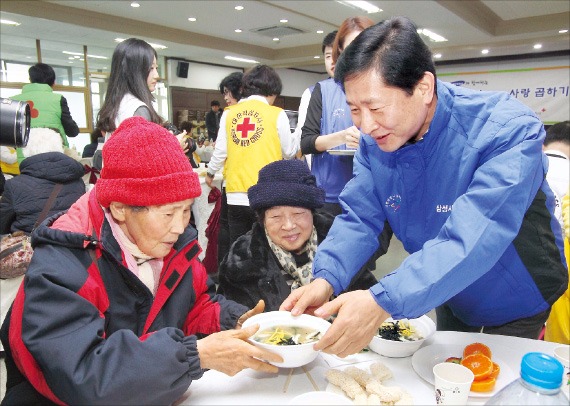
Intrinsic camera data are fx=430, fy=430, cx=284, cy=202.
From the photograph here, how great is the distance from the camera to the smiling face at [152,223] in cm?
114

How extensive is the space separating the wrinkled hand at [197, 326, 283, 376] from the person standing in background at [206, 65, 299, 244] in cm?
190

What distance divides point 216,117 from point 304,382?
25.9 ft

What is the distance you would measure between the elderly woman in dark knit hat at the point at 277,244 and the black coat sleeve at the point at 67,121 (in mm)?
2543

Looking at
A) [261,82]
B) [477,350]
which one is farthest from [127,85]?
[477,350]

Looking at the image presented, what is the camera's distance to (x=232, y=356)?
987 mm

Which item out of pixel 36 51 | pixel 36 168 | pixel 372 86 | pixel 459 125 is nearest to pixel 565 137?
pixel 459 125

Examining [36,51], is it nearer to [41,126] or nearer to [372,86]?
[41,126]

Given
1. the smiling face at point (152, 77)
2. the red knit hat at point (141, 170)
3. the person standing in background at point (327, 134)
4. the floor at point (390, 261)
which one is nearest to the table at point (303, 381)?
the red knit hat at point (141, 170)

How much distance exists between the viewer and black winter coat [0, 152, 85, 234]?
2.46 meters

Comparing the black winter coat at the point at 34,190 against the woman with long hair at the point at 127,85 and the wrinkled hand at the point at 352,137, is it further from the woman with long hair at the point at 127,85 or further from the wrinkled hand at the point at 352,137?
the wrinkled hand at the point at 352,137

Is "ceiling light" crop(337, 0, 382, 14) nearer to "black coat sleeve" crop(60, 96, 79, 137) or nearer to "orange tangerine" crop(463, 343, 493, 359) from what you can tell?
"black coat sleeve" crop(60, 96, 79, 137)

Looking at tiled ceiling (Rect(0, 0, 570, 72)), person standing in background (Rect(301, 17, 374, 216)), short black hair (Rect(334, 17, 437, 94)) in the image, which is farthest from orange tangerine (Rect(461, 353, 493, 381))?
tiled ceiling (Rect(0, 0, 570, 72))

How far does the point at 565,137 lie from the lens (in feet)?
9.04

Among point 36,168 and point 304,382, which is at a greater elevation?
point 36,168
